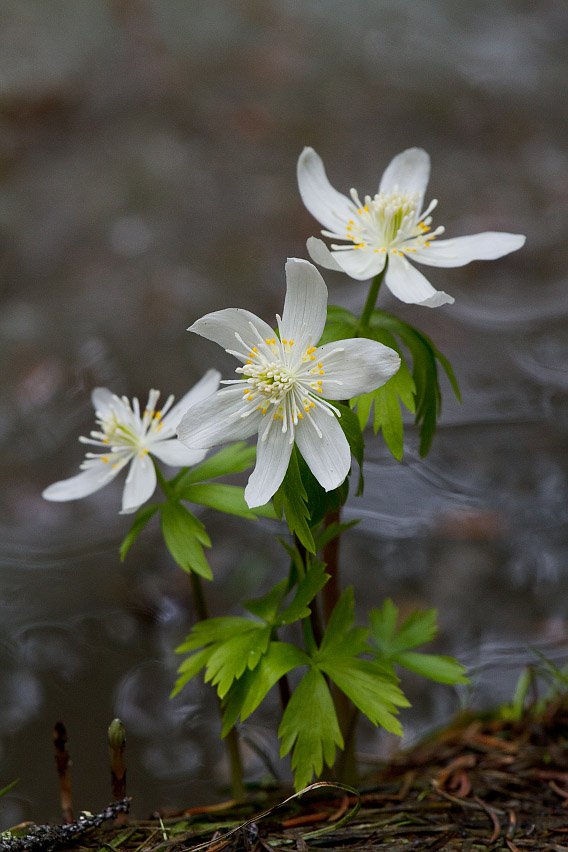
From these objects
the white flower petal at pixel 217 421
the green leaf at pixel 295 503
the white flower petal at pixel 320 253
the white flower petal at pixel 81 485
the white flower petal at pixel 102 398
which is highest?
the white flower petal at pixel 320 253

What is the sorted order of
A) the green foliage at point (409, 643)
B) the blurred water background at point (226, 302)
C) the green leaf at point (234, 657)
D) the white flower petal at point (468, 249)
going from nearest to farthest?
1. the green leaf at point (234, 657)
2. the white flower petal at point (468, 249)
3. the green foliage at point (409, 643)
4. the blurred water background at point (226, 302)

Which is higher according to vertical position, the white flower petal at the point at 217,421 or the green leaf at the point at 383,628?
the white flower petal at the point at 217,421

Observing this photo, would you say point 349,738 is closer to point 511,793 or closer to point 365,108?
point 511,793

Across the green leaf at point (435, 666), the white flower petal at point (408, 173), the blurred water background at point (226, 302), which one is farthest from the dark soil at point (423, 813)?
the white flower petal at point (408, 173)

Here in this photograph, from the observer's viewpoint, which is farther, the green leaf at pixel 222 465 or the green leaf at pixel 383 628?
the green leaf at pixel 383 628

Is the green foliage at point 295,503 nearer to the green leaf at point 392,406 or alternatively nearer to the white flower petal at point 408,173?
the green leaf at point 392,406

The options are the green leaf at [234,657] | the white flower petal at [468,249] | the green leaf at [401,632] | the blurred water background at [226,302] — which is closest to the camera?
the green leaf at [234,657]

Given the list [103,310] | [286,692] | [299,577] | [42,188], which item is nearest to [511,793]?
[286,692]

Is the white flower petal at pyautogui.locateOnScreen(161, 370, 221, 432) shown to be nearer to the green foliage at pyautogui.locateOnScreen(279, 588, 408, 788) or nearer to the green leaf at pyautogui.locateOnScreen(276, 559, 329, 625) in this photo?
the green leaf at pyautogui.locateOnScreen(276, 559, 329, 625)
